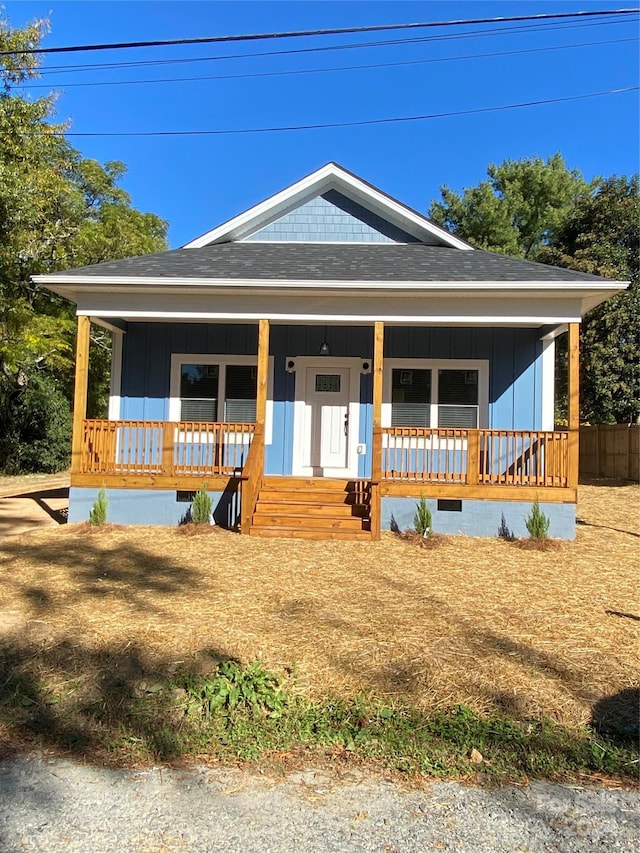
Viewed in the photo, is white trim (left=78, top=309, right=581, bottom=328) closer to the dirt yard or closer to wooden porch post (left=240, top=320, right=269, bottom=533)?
wooden porch post (left=240, top=320, right=269, bottom=533)

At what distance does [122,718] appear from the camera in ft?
10.1

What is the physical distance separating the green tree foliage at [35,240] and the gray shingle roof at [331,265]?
4.75 meters


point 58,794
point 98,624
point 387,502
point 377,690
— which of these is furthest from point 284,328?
point 58,794

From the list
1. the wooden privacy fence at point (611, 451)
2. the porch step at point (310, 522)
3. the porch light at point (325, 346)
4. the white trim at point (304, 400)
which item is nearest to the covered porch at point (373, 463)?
the porch step at point (310, 522)

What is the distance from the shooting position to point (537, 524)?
8.03 m

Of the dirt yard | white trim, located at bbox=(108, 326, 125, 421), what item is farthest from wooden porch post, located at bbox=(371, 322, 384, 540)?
white trim, located at bbox=(108, 326, 125, 421)

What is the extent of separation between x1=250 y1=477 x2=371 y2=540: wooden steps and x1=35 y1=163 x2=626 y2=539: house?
3 cm

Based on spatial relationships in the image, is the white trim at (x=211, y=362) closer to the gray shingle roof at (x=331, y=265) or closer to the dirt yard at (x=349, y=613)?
the gray shingle roof at (x=331, y=265)

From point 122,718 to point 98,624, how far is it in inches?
56.2

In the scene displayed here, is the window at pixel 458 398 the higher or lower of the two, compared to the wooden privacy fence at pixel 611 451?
higher

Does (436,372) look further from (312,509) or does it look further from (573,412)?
(312,509)

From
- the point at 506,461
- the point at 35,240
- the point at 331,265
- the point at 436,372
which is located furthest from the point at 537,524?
the point at 35,240

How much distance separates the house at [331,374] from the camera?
330 inches

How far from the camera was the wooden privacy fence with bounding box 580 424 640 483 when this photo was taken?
51.9 ft
